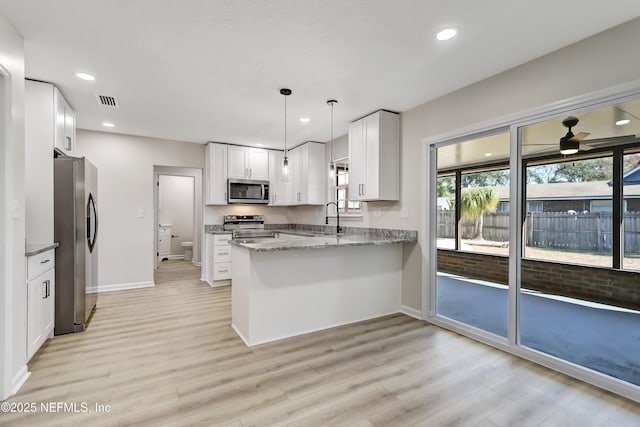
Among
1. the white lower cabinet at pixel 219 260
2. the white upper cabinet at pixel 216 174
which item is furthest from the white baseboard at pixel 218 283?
the white upper cabinet at pixel 216 174

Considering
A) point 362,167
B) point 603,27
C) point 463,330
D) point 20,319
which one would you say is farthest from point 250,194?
point 603,27

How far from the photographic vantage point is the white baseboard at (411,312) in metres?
3.44

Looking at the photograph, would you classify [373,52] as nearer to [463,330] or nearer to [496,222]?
[496,222]

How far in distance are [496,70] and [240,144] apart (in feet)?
13.5

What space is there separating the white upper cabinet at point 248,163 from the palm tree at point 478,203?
11.6ft

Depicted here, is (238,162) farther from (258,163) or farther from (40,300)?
(40,300)

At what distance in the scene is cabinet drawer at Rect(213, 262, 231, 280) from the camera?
5.02 meters

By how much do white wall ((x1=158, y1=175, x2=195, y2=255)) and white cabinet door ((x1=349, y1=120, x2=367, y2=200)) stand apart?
18.6 ft

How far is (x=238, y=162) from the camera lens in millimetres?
5492

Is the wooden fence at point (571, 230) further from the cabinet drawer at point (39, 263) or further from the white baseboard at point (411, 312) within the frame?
the cabinet drawer at point (39, 263)

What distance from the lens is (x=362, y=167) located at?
12.6 feet

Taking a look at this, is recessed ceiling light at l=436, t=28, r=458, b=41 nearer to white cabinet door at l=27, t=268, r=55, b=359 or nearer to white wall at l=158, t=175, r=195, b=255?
white cabinet door at l=27, t=268, r=55, b=359

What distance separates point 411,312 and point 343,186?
2262 millimetres

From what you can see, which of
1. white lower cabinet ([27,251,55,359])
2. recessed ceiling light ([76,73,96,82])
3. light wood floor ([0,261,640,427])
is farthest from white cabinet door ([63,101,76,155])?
light wood floor ([0,261,640,427])
